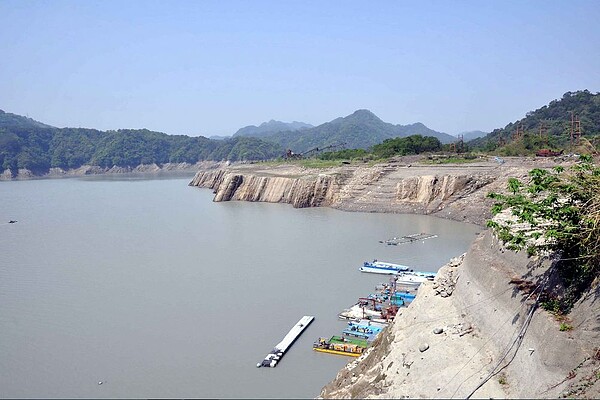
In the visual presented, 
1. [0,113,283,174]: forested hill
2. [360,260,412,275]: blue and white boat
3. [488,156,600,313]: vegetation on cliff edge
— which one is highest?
[0,113,283,174]: forested hill

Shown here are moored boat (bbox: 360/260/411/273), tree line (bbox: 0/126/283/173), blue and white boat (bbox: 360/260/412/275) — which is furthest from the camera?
tree line (bbox: 0/126/283/173)

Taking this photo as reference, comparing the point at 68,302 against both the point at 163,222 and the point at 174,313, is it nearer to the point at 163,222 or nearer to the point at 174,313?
the point at 174,313

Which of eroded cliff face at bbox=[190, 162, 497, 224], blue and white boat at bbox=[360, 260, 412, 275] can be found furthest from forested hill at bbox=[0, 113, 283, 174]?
blue and white boat at bbox=[360, 260, 412, 275]

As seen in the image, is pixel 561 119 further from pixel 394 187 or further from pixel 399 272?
pixel 399 272

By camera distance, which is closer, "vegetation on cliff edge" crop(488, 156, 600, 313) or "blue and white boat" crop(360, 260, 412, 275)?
"vegetation on cliff edge" crop(488, 156, 600, 313)

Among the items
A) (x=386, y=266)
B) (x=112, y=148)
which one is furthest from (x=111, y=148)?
(x=386, y=266)

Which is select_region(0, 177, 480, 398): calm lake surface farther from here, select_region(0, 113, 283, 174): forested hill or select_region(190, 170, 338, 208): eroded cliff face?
select_region(0, 113, 283, 174): forested hill
